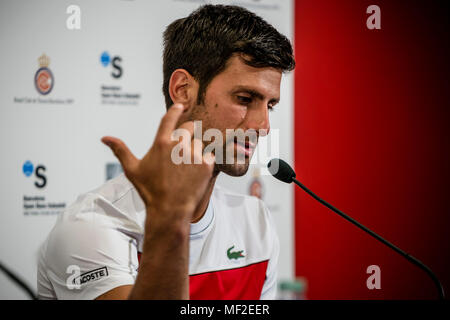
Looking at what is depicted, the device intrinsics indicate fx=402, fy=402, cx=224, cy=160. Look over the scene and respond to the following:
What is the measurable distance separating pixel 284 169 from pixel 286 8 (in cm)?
102

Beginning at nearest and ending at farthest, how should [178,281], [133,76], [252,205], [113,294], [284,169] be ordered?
[178,281] → [113,294] → [284,169] → [252,205] → [133,76]

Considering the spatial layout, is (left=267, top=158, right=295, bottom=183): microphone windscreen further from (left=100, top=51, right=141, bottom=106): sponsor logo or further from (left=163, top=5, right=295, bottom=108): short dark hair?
(left=100, top=51, right=141, bottom=106): sponsor logo

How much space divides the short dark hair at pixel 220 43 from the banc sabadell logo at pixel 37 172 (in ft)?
1.69

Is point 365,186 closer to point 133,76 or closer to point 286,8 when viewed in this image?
point 286,8

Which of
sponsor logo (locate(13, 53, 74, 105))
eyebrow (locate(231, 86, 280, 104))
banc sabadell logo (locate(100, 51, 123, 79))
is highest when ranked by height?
banc sabadell logo (locate(100, 51, 123, 79))

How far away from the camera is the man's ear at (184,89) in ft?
3.00

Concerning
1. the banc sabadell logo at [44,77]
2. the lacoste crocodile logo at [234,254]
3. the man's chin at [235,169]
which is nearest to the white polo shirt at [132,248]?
the lacoste crocodile logo at [234,254]

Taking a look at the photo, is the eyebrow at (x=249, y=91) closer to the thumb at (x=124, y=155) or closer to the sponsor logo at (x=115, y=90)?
the thumb at (x=124, y=155)

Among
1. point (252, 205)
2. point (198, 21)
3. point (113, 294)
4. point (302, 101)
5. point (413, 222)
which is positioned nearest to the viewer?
point (113, 294)

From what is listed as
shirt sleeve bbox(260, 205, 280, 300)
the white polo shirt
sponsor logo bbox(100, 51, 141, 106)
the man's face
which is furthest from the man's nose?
sponsor logo bbox(100, 51, 141, 106)

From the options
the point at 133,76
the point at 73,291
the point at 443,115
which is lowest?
the point at 73,291

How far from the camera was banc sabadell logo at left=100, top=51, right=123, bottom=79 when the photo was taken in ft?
4.21
